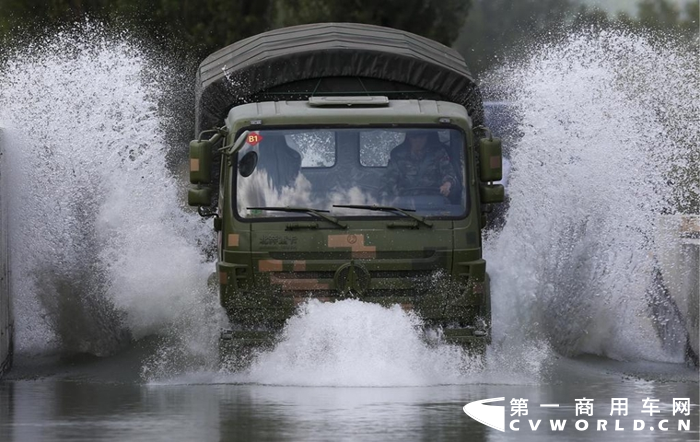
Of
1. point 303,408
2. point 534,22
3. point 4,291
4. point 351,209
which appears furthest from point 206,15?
point 303,408

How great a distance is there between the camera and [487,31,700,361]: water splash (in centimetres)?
1961

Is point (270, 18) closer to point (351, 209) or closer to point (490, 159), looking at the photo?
point (490, 159)

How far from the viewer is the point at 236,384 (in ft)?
54.0

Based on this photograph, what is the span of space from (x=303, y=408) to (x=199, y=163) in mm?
3332

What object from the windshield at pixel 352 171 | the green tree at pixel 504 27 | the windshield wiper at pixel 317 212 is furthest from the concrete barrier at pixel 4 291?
the green tree at pixel 504 27

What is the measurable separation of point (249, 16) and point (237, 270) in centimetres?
2378

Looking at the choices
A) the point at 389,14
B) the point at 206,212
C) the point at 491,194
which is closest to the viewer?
the point at 491,194

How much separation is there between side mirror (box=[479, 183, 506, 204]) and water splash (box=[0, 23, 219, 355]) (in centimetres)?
274

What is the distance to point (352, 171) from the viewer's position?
17.3 m

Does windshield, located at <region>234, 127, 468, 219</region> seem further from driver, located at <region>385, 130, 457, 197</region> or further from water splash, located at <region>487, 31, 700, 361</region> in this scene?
water splash, located at <region>487, 31, 700, 361</region>

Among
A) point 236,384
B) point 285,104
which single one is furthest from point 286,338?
point 285,104

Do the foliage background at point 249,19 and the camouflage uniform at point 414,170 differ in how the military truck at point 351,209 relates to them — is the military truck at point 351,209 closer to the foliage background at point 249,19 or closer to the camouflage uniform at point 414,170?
the camouflage uniform at point 414,170

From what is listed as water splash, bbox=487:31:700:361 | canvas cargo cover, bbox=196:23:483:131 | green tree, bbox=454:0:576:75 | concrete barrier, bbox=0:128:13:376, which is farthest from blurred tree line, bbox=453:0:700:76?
concrete barrier, bbox=0:128:13:376

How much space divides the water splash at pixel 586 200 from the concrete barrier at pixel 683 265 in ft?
Answer: 0.72
